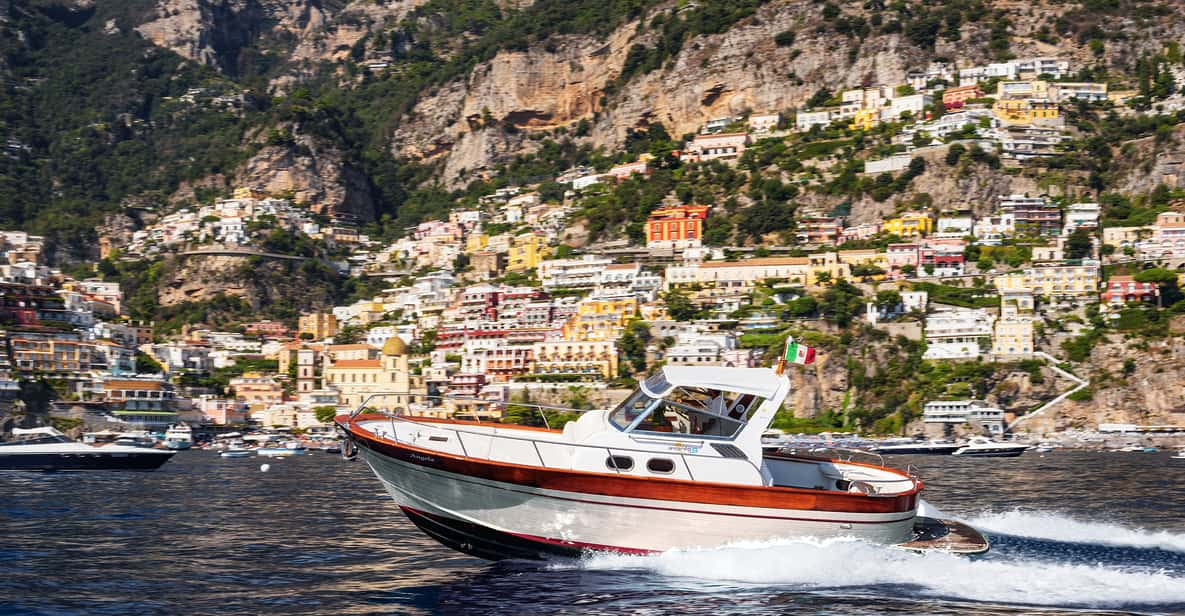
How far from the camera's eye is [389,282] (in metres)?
171

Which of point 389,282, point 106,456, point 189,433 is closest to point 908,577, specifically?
point 106,456

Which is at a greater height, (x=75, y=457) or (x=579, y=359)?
(x=579, y=359)

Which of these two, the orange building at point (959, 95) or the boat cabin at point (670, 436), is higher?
the orange building at point (959, 95)

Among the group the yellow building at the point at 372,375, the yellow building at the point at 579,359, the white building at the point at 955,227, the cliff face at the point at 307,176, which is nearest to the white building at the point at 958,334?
the white building at the point at 955,227

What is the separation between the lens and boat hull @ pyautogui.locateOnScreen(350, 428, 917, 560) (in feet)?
65.4

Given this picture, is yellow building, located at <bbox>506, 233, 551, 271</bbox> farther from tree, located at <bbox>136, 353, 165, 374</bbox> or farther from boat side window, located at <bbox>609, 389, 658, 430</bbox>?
boat side window, located at <bbox>609, 389, 658, 430</bbox>

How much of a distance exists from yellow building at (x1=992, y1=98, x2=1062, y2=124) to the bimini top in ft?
450

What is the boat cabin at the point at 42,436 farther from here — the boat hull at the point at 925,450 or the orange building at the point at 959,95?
the orange building at the point at 959,95

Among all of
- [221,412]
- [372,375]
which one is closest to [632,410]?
[221,412]

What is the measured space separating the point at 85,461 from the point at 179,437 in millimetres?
45523

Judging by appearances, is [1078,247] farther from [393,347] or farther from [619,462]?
[619,462]

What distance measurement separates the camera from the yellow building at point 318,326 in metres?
152

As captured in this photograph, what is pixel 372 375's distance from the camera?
12650 centimetres

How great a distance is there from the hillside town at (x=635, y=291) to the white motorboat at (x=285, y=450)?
1562cm
